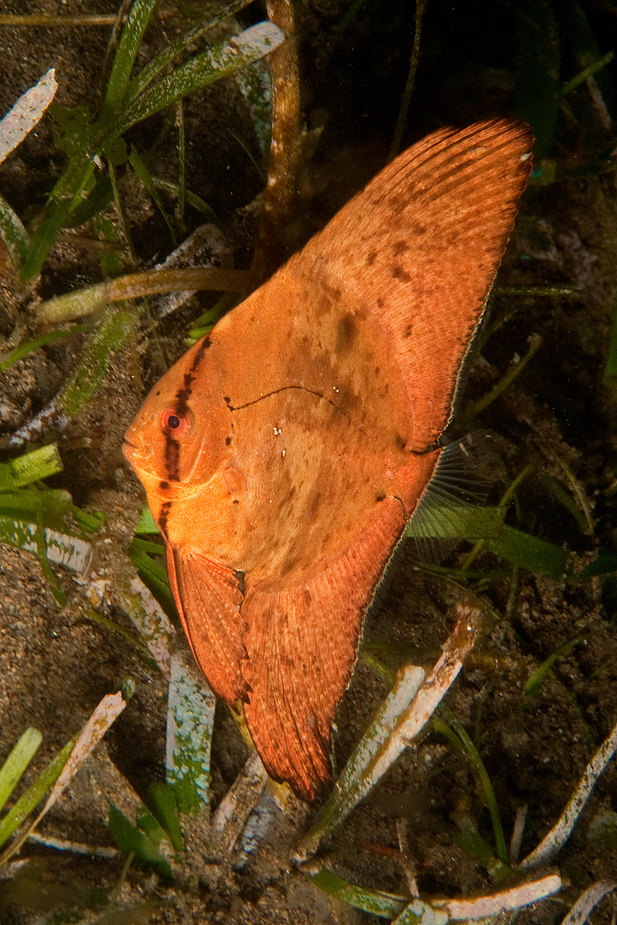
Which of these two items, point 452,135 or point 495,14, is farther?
point 495,14

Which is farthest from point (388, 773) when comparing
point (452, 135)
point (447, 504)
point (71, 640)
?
point (452, 135)

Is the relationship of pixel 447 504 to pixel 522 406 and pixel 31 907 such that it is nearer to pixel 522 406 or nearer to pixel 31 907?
pixel 522 406

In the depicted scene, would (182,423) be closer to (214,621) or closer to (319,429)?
(319,429)

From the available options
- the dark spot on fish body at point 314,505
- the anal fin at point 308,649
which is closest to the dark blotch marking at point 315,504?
the dark spot on fish body at point 314,505

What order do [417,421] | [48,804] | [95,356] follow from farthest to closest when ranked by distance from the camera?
1. [48,804]
2. [95,356]
3. [417,421]

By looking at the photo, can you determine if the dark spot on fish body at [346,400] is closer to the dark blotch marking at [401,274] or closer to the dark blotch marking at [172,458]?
the dark blotch marking at [401,274]

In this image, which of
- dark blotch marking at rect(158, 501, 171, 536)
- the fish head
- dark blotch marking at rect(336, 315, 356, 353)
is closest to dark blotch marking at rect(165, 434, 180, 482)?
the fish head
